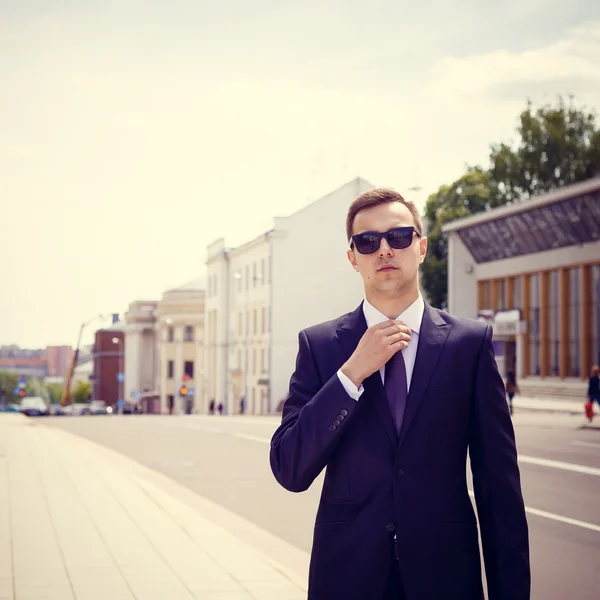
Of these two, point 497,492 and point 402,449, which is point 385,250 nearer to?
point 402,449

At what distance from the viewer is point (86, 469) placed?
59.5ft

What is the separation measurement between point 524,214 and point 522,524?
54179 mm

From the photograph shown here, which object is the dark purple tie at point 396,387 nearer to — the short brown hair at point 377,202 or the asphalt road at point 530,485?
the short brown hair at point 377,202

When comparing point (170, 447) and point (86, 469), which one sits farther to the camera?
point (170, 447)

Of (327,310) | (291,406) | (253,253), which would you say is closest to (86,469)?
(291,406)

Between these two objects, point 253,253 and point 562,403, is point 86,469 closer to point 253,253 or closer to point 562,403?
point 562,403

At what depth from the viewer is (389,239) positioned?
126 inches

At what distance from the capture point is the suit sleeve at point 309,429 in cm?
301

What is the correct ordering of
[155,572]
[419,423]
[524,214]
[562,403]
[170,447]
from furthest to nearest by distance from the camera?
[524,214], [562,403], [170,447], [155,572], [419,423]

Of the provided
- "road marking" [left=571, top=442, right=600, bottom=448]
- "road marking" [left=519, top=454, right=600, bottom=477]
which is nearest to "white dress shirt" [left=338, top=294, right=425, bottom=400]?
"road marking" [left=519, top=454, right=600, bottom=477]

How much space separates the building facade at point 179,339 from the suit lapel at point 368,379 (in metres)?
97.8

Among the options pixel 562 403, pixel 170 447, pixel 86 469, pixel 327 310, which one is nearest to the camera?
pixel 86 469

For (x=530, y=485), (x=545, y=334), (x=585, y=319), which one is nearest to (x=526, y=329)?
(x=545, y=334)

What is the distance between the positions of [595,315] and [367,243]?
50192 mm
